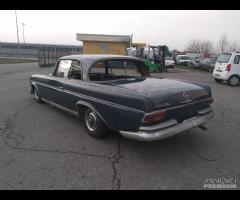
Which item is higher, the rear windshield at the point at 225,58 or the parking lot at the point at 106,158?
the rear windshield at the point at 225,58

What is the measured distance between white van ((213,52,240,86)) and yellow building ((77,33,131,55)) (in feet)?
46.6

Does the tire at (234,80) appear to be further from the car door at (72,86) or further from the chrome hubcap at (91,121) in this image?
the chrome hubcap at (91,121)

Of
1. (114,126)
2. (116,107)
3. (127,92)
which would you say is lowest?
(114,126)

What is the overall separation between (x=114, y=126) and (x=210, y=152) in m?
1.67

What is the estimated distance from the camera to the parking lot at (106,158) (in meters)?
2.91

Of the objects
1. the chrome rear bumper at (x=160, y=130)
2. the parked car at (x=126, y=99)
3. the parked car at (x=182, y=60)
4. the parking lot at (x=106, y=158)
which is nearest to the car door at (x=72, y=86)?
the parked car at (x=126, y=99)

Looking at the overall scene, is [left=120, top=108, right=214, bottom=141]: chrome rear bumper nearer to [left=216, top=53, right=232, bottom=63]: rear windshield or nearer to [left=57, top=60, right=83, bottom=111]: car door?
[left=57, top=60, right=83, bottom=111]: car door

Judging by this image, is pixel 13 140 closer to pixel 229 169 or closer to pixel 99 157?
pixel 99 157

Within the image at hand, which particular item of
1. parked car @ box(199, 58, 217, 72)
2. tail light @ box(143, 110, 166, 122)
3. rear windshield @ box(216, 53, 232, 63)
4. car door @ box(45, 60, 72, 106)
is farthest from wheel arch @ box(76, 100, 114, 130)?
parked car @ box(199, 58, 217, 72)

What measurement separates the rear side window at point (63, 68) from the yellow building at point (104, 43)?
19.5 meters

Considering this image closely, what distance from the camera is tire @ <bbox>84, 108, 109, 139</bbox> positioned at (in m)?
4.03

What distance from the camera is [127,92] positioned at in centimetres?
339

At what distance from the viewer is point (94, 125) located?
4.16 m
